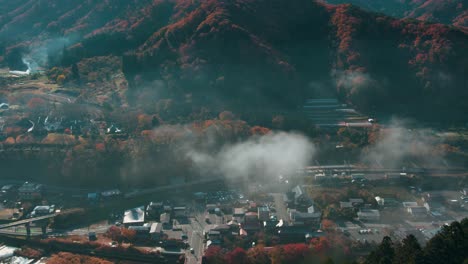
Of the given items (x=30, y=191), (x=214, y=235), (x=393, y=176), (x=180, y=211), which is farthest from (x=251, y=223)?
(x=30, y=191)

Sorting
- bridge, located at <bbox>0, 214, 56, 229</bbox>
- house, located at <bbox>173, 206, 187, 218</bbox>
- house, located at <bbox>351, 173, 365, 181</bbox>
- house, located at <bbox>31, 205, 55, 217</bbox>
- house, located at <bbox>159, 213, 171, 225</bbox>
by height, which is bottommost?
house, located at <bbox>159, 213, 171, 225</bbox>

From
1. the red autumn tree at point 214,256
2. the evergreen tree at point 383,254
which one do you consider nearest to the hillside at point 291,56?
the red autumn tree at point 214,256

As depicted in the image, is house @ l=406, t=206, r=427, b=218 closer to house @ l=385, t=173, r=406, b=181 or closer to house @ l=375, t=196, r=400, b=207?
house @ l=375, t=196, r=400, b=207

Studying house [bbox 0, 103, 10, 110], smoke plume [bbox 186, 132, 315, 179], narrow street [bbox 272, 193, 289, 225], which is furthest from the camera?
house [bbox 0, 103, 10, 110]

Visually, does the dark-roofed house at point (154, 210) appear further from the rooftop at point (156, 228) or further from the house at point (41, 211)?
the house at point (41, 211)

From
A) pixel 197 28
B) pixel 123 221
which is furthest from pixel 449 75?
pixel 123 221

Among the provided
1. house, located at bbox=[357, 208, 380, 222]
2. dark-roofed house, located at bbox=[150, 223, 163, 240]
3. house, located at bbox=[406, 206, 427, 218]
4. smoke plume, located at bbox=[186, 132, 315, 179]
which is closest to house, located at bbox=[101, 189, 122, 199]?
dark-roofed house, located at bbox=[150, 223, 163, 240]
